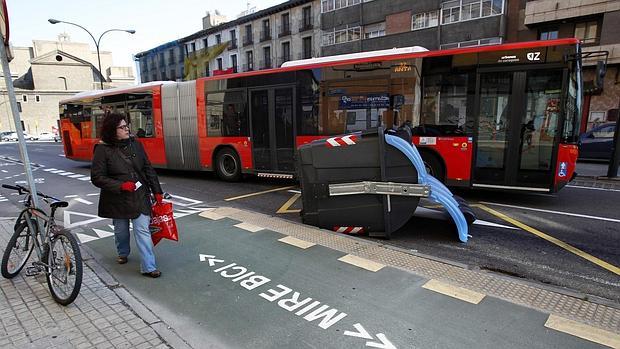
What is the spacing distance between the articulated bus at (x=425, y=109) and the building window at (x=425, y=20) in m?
21.1

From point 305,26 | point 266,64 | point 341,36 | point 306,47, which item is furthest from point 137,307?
point 266,64

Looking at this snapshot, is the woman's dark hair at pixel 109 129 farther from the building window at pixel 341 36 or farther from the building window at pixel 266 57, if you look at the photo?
the building window at pixel 266 57

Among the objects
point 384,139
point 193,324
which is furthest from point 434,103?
point 193,324

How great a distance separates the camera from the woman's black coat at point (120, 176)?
3660 mm

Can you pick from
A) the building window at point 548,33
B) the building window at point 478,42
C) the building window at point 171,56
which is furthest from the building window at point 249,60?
the building window at point 548,33

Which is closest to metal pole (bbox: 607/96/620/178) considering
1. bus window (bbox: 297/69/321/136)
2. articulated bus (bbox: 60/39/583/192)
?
articulated bus (bbox: 60/39/583/192)

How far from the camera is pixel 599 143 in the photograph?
46.5 feet

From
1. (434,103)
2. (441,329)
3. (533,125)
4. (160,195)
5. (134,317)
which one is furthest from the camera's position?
(434,103)

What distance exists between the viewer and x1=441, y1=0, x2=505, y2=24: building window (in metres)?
23.4

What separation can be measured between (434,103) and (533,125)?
1920 mm

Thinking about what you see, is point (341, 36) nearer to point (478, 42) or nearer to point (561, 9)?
point (478, 42)

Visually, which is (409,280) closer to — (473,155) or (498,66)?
(473,155)

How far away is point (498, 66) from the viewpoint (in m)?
7.12

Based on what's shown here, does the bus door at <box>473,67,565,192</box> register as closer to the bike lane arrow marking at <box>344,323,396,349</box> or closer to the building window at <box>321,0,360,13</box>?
the bike lane arrow marking at <box>344,323,396,349</box>
